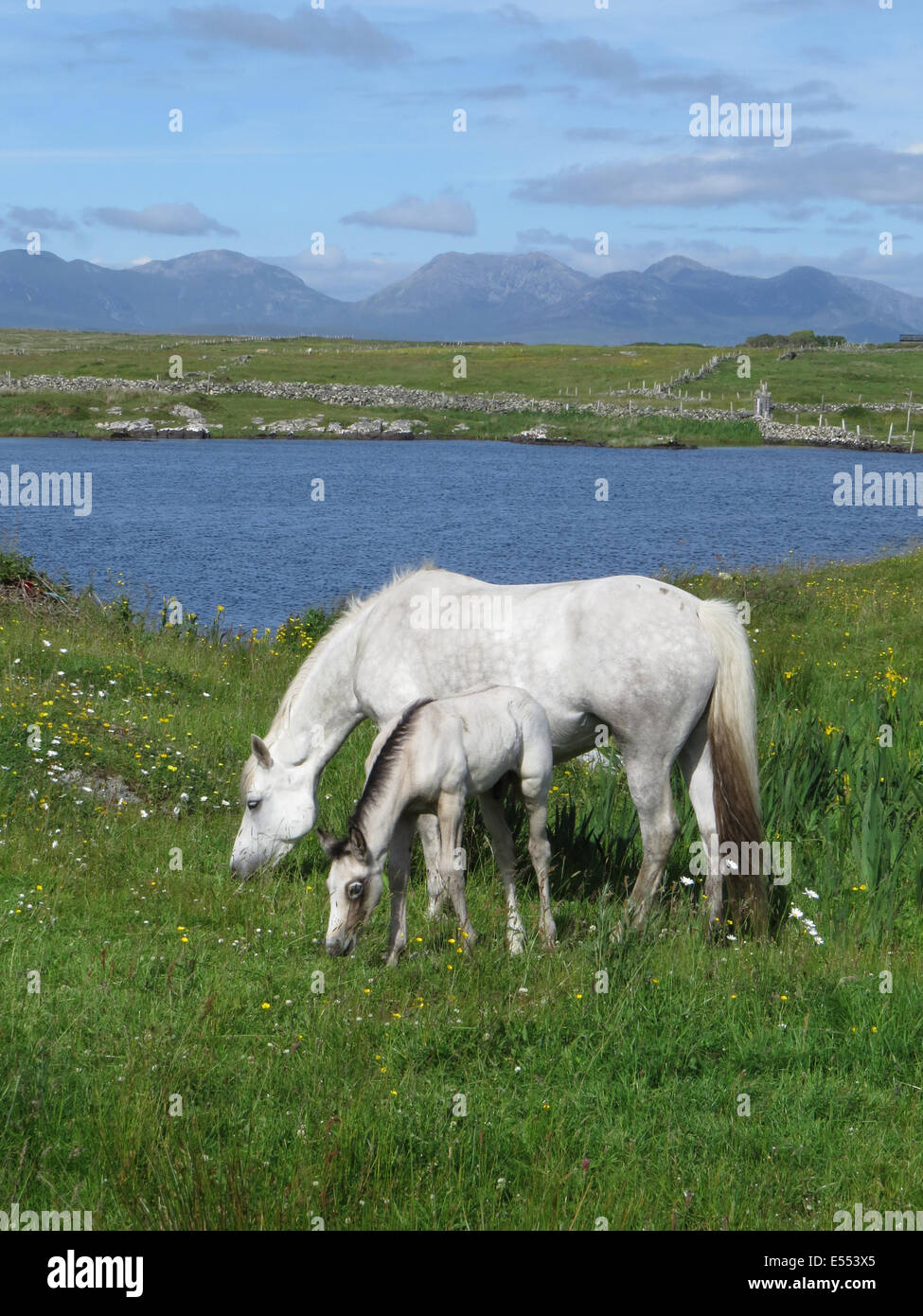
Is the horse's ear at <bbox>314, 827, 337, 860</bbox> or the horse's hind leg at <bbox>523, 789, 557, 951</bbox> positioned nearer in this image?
the horse's ear at <bbox>314, 827, 337, 860</bbox>

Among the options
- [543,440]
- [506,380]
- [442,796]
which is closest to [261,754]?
[442,796]

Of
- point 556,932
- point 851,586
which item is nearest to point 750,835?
point 556,932

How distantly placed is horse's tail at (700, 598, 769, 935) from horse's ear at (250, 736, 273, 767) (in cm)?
320

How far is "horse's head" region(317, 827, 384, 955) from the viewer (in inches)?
256

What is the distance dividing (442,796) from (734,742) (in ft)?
7.82

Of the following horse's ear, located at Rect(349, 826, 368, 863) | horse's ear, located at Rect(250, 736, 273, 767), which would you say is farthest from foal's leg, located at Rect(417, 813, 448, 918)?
horse's ear, located at Rect(250, 736, 273, 767)

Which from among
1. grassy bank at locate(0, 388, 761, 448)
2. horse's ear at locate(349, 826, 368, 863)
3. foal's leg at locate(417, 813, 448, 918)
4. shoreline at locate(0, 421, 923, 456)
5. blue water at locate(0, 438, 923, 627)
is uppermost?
grassy bank at locate(0, 388, 761, 448)

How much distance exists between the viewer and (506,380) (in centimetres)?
11019

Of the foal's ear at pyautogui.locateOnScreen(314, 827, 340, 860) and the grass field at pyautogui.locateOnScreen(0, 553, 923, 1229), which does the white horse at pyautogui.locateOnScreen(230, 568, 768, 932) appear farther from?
the foal's ear at pyautogui.locateOnScreen(314, 827, 340, 860)

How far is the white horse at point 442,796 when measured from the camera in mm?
6562

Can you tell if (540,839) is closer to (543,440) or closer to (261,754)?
(261,754)

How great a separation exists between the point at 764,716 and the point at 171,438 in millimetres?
76943

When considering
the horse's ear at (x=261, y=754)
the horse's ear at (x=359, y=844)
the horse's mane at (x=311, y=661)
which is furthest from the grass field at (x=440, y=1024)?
the horse's mane at (x=311, y=661)

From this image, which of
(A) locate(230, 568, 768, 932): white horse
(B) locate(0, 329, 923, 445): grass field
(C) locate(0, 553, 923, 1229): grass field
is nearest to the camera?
(C) locate(0, 553, 923, 1229): grass field
